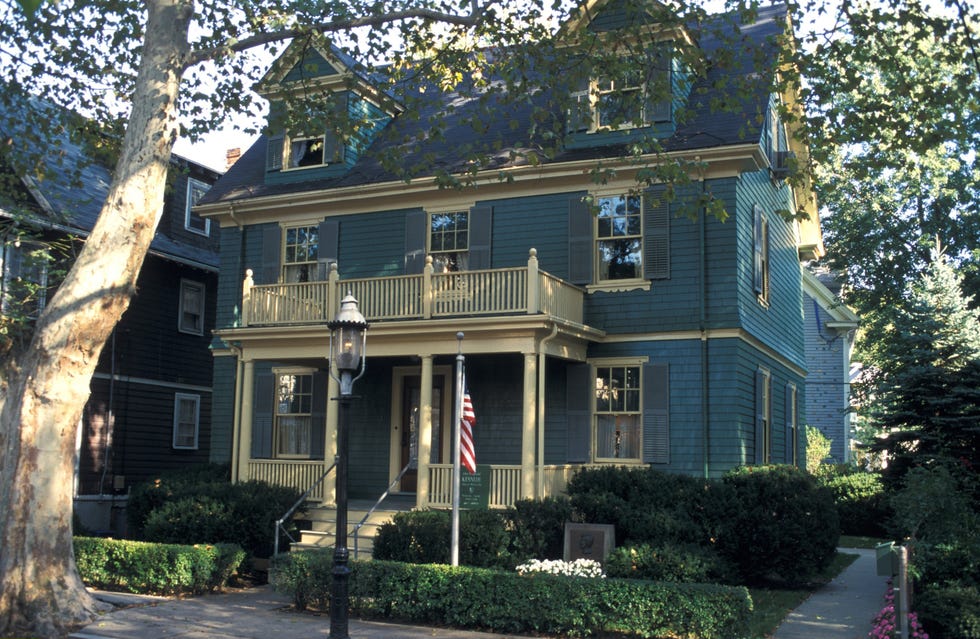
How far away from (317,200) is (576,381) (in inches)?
268

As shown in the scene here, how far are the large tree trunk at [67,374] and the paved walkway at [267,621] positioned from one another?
73cm

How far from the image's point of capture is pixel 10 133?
22828mm

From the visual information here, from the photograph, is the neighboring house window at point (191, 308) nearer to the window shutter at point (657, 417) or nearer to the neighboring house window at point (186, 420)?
the neighboring house window at point (186, 420)

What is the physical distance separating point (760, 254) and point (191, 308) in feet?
49.1

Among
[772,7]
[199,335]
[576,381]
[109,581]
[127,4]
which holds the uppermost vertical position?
[772,7]

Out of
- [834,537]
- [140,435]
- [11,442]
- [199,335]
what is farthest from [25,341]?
[834,537]

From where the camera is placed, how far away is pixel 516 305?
16.1m

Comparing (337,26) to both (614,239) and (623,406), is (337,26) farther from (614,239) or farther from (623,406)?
(623,406)

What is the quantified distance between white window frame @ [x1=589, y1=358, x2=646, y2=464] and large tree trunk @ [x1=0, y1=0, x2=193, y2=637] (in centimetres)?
860

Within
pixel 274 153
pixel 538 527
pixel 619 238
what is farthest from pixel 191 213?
pixel 538 527

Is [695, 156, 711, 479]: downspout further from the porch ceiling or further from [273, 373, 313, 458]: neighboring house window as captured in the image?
[273, 373, 313, 458]: neighboring house window

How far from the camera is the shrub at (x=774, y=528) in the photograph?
14812 millimetres

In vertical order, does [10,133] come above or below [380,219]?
above

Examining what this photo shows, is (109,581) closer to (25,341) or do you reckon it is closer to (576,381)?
(25,341)
